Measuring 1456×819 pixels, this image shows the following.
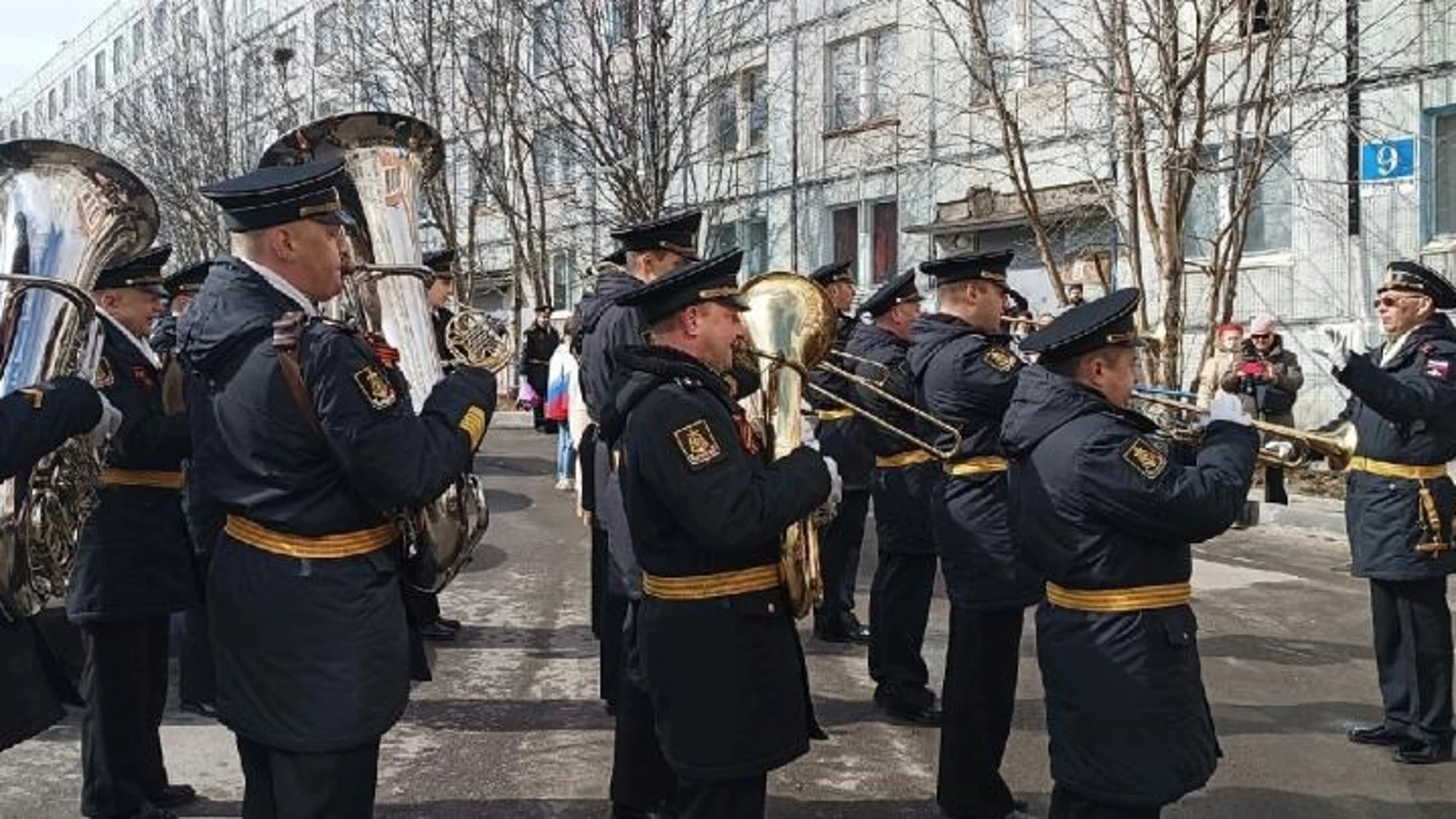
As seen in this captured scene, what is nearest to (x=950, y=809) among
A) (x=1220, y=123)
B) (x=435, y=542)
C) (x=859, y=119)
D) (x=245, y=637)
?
(x=435, y=542)

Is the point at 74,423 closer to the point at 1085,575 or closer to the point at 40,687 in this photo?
the point at 40,687

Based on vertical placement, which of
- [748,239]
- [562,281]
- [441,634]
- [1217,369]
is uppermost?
[748,239]

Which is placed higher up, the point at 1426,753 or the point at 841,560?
the point at 841,560

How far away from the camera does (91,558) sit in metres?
4.76

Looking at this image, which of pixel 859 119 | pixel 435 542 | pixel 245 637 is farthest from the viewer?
pixel 859 119

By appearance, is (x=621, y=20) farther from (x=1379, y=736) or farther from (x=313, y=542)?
(x=313, y=542)

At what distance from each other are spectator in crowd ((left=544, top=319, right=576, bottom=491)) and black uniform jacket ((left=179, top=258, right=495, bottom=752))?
762 centimetres

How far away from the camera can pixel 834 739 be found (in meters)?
5.80

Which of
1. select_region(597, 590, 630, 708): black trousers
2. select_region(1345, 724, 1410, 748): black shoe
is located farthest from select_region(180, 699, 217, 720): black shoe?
select_region(1345, 724, 1410, 748): black shoe

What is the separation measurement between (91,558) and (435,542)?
2.06 meters

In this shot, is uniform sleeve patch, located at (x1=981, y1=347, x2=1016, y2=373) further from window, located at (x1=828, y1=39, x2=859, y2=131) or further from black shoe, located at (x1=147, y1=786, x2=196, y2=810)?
window, located at (x1=828, y1=39, x2=859, y2=131)

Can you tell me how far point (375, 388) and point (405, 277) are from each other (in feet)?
3.38

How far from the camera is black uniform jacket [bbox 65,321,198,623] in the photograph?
15.6ft

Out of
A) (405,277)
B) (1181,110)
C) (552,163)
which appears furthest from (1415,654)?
(552,163)
